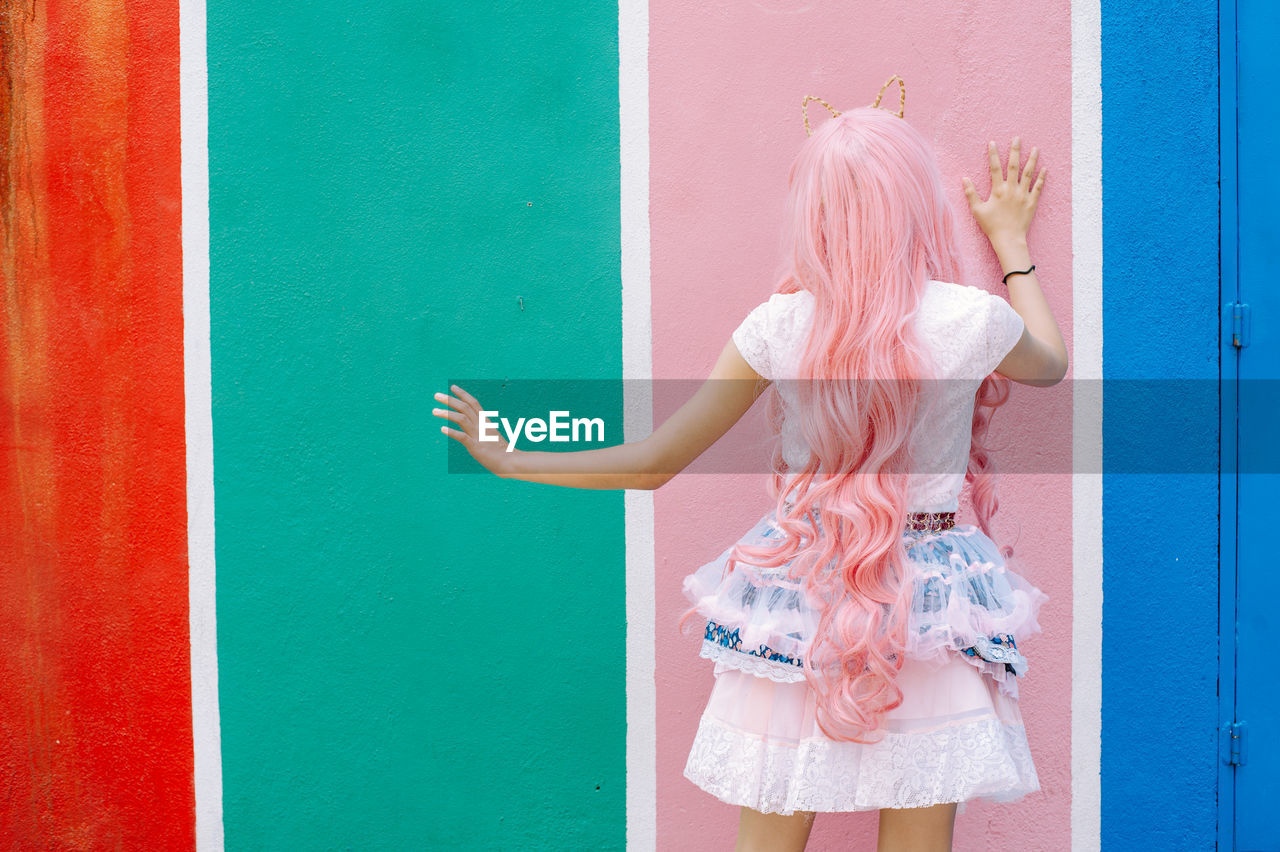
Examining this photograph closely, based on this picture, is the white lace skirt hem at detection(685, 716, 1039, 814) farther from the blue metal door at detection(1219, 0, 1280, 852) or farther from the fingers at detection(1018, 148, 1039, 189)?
the fingers at detection(1018, 148, 1039, 189)

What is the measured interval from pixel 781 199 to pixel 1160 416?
1.20m

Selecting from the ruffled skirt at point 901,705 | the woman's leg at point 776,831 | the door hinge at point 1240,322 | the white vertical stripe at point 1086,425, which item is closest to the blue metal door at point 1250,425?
the door hinge at point 1240,322

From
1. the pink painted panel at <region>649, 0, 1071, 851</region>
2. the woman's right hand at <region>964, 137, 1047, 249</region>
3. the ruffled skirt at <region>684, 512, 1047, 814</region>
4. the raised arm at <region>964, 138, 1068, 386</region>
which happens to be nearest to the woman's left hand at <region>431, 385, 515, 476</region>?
the ruffled skirt at <region>684, 512, 1047, 814</region>

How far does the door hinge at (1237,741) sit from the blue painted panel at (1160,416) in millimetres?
37

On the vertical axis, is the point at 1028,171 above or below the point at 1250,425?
above

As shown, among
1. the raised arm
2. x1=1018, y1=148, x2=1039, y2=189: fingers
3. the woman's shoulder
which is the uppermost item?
x1=1018, y1=148, x2=1039, y2=189: fingers

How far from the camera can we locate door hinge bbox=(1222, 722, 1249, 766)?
247 cm

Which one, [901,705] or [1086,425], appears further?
[1086,425]

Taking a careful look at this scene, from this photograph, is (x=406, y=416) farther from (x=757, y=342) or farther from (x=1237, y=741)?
(x=1237, y=741)

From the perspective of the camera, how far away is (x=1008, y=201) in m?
2.41

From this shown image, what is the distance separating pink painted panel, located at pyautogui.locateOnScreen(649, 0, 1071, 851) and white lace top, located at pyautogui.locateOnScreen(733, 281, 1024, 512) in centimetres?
71

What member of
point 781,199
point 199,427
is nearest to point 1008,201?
point 781,199

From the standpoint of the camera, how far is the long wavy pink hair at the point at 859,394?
5.59ft

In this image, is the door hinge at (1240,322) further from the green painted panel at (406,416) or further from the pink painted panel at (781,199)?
the green painted panel at (406,416)
